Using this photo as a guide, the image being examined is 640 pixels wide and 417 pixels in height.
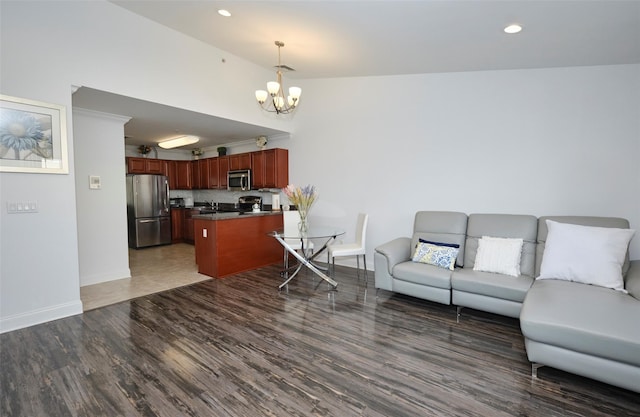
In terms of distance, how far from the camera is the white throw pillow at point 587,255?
96.1 inches

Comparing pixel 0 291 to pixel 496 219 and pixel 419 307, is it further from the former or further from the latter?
pixel 496 219

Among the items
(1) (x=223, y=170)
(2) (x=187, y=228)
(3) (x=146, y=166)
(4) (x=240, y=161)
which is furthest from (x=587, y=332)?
(3) (x=146, y=166)

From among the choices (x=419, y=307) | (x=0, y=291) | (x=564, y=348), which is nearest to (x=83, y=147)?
(x=0, y=291)

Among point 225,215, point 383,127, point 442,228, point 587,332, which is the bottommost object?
point 587,332

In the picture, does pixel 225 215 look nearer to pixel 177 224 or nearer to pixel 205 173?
pixel 205 173

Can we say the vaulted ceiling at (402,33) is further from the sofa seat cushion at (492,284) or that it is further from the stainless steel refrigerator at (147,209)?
the stainless steel refrigerator at (147,209)

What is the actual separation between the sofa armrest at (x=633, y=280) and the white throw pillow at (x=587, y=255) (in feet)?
0.16

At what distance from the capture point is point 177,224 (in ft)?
23.5

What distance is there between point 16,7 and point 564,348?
5132 millimetres

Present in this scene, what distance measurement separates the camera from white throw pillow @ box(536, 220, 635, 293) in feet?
8.01

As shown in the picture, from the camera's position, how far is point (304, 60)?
13.1ft

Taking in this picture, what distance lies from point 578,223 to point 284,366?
302 cm

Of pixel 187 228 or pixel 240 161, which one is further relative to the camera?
pixel 187 228

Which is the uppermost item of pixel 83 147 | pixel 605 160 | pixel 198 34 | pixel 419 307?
pixel 198 34
